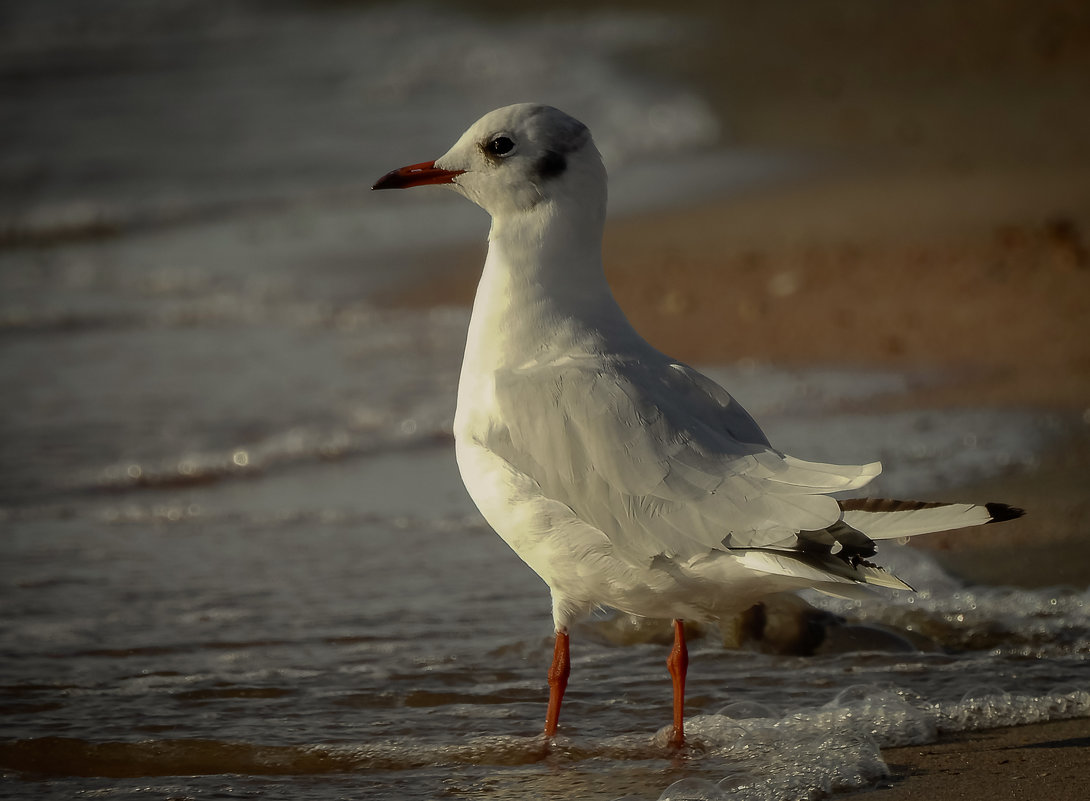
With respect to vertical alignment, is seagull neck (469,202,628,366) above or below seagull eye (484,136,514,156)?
below

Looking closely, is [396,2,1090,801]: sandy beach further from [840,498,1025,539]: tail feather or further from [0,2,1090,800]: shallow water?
[840,498,1025,539]: tail feather

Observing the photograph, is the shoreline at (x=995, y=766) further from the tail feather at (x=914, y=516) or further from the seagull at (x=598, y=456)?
the tail feather at (x=914, y=516)

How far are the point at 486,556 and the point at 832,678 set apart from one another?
1.52m

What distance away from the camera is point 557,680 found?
366cm

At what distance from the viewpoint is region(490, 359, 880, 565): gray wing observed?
3082mm

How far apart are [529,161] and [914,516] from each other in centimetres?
142

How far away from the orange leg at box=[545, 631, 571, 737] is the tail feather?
3.14ft

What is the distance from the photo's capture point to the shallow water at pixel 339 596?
11.5ft

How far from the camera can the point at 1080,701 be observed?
Result: 11.7 feet

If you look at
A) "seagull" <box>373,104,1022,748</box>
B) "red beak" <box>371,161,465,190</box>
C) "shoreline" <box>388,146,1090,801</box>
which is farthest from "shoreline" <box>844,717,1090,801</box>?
"red beak" <box>371,161,465,190</box>

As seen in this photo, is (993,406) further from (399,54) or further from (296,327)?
(399,54)

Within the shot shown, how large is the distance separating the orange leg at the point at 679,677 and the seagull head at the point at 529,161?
1.13 metres

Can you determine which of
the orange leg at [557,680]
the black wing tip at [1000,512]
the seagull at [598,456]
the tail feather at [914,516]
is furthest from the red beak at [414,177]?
the black wing tip at [1000,512]

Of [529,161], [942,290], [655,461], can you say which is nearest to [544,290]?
[529,161]
